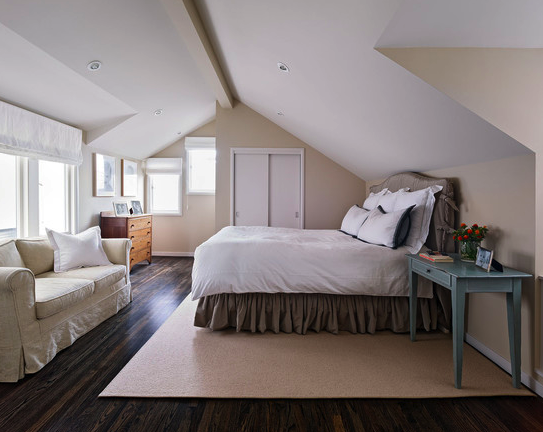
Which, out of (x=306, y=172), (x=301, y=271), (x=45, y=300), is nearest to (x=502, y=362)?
(x=301, y=271)

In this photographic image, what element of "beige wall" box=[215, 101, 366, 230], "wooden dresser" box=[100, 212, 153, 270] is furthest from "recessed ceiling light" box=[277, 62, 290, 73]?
"wooden dresser" box=[100, 212, 153, 270]

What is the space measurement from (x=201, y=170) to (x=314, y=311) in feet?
13.7

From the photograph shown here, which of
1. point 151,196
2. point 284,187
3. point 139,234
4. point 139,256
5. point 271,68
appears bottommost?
point 139,256

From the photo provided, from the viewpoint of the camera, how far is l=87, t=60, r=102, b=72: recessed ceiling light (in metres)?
2.79

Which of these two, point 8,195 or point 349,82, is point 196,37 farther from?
point 8,195

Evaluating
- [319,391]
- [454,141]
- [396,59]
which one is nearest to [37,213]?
[319,391]

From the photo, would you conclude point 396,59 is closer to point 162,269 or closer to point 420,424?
point 420,424

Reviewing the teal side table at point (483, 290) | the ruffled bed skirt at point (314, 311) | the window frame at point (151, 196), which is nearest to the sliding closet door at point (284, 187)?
the window frame at point (151, 196)

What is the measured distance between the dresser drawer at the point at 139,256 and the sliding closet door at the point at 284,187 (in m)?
2.14

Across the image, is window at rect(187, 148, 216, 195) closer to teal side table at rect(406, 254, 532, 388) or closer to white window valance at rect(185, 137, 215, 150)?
white window valance at rect(185, 137, 215, 150)

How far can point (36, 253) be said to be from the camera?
2.64m

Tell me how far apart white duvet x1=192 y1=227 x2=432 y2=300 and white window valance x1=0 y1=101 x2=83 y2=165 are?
2.17 metres

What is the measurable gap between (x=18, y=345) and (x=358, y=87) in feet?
9.85

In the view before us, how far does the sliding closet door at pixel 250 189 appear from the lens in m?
4.74
